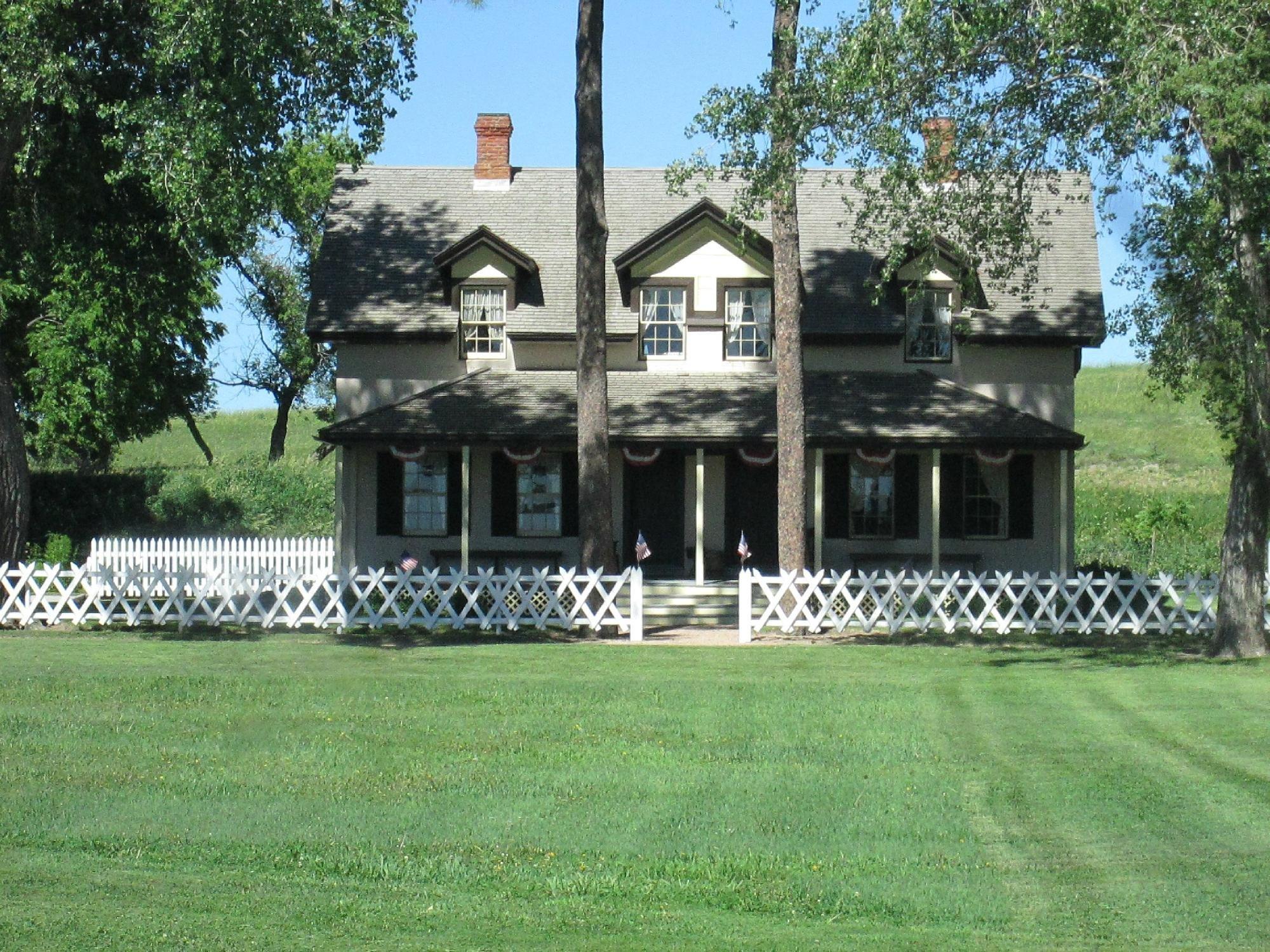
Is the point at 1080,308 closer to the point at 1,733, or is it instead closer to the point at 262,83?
the point at 262,83

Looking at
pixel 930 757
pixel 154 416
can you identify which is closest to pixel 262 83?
pixel 930 757

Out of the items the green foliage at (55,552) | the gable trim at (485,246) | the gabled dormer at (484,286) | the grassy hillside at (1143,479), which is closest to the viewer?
the gable trim at (485,246)

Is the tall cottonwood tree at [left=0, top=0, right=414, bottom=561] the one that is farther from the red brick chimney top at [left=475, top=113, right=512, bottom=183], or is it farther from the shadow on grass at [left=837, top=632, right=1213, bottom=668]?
the shadow on grass at [left=837, top=632, right=1213, bottom=668]

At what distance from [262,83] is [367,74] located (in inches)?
62.0

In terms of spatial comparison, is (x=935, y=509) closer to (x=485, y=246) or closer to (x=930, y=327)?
(x=930, y=327)

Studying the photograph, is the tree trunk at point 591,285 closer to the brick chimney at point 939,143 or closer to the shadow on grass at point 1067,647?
the shadow on grass at point 1067,647

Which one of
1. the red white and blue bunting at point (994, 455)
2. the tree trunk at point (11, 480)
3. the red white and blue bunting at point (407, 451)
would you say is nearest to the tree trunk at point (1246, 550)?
the red white and blue bunting at point (994, 455)

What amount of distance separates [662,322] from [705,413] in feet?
9.38

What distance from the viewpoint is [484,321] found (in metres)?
27.7

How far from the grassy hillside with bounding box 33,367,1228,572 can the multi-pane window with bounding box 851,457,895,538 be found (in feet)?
21.9

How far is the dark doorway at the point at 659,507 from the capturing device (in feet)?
89.2

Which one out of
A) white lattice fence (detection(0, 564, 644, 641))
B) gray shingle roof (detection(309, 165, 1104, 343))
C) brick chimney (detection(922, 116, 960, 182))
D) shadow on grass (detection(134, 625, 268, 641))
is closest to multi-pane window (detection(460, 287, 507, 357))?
gray shingle roof (detection(309, 165, 1104, 343))

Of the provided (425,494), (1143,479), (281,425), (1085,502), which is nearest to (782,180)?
(425,494)

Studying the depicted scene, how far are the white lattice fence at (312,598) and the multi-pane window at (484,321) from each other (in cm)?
622
